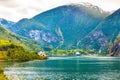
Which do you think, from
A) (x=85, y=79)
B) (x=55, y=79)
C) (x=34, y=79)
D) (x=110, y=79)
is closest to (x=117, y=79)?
(x=110, y=79)

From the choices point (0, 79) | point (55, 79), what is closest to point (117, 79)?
point (55, 79)

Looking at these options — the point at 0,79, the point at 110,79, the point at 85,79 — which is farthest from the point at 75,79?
the point at 0,79

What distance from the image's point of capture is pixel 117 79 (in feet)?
436

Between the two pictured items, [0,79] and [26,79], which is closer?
[0,79]

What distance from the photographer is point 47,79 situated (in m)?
134

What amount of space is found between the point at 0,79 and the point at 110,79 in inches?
2867

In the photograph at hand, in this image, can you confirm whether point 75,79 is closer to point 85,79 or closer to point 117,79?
point 85,79

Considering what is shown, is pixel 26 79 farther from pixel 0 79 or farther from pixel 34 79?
pixel 0 79

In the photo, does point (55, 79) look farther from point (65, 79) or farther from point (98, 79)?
point (98, 79)

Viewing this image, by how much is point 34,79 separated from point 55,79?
907 cm

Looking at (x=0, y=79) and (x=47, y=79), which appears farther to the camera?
(x=47, y=79)

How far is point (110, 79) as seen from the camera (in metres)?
134

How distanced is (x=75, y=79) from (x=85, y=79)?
4.01 metres

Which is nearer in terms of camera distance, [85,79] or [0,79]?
[0,79]
